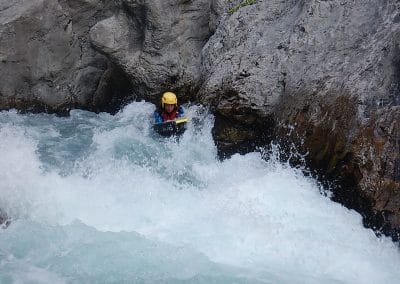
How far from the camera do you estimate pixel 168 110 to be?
8.90 metres

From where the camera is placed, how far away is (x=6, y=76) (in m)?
9.87

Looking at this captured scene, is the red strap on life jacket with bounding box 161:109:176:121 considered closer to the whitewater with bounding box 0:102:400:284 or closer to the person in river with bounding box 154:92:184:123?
the person in river with bounding box 154:92:184:123

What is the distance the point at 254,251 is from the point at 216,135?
2.88m

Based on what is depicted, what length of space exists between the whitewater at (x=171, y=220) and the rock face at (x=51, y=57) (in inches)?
62.5

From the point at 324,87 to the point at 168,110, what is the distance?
2913mm

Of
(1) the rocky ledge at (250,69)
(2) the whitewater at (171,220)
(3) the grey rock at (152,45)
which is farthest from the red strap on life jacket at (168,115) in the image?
(3) the grey rock at (152,45)

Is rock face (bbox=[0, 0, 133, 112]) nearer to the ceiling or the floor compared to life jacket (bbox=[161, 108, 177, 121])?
nearer to the ceiling

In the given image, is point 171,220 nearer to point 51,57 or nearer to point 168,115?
point 168,115

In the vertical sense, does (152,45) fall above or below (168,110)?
above

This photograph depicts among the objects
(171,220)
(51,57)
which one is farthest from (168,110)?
(51,57)

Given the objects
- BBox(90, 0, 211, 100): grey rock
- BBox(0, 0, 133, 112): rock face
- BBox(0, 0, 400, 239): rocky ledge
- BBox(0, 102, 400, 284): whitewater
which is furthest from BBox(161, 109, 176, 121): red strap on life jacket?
BBox(0, 0, 133, 112): rock face

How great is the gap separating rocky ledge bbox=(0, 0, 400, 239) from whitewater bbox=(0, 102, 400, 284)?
1.41ft

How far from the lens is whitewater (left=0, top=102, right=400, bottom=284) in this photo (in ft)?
18.6

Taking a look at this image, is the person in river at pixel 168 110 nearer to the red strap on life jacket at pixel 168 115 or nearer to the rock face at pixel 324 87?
the red strap on life jacket at pixel 168 115
